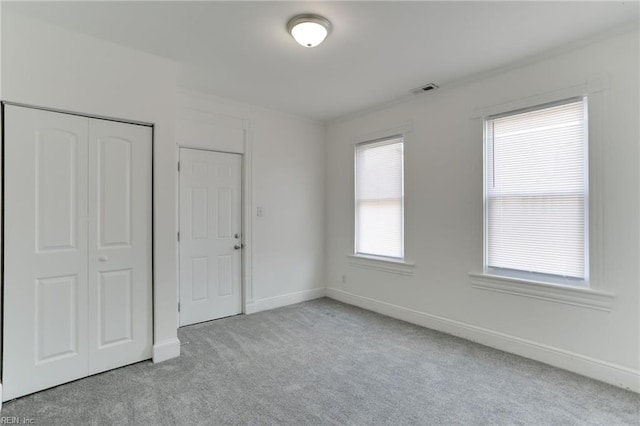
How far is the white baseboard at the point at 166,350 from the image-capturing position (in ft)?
9.25

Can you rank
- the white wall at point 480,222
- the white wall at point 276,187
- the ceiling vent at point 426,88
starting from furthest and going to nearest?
the white wall at point 276,187, the ceiling vent at point 426,88, the white wall at point 480,222

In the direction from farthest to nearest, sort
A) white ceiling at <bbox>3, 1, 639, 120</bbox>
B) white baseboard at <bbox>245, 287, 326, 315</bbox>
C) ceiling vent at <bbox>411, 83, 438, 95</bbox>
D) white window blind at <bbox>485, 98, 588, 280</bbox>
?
white baseboard at <bbox>245, 287, 326, 315</bbox> → ceiling vent at <bbox>411, 83, 438, 95</bbox> → white window blind at <bbox>485, 98, 588, 280</bbox> → white ceiling at <bbox>3, 1, 639, 120</bbox>

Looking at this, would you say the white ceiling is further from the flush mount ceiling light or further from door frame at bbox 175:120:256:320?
door frame at bbox 175:120:256:320

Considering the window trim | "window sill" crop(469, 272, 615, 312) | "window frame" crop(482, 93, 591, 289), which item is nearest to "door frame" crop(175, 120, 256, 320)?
"window sill" crop(469, 272, 615, 312)

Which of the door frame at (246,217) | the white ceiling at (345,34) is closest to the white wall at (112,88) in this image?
the white ceiling at (345,34)

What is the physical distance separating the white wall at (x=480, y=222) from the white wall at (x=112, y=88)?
2.53 metres

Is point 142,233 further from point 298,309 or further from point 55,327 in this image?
point 298,309

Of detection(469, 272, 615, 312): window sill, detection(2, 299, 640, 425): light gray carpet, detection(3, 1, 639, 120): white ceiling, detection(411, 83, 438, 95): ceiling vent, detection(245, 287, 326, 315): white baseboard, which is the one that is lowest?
detection(2, 299, 640, 425): light gray carpet

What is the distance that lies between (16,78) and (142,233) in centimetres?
139

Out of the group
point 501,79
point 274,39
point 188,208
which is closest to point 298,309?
point 188,208

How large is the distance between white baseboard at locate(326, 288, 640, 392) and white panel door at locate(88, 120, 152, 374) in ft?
9.19

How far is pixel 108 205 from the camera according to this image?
8.71ft

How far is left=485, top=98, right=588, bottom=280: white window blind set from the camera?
8.86ft

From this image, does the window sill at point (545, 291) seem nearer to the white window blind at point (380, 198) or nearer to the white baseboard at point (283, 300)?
the white window blind at point (380, 198)
